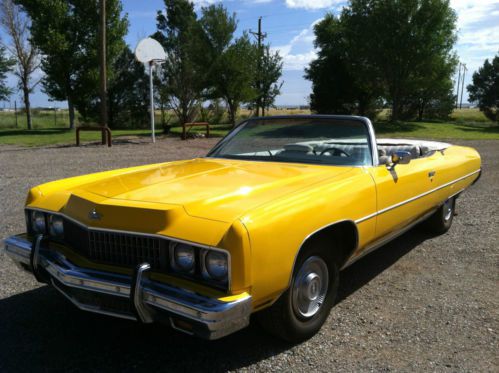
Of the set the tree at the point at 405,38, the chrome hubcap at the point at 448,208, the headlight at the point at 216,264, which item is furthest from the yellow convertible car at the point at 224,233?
the tree at the point at 405,38

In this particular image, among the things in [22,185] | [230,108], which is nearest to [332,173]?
[22,185]

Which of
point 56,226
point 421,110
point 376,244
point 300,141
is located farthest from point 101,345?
point 421,110

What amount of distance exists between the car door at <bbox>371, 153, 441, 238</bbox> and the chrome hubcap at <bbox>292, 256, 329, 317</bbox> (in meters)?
0.71

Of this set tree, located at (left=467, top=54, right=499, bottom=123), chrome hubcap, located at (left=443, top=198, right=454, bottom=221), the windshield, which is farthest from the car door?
tree, located at (left=467, top=54, right=499, bottom=123)

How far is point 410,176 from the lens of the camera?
3.93 m

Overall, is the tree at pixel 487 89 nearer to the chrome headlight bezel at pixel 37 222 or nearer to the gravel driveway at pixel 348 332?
the gravel driveway at pixel 348 332

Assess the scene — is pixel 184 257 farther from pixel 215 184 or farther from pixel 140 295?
pixel 215 184

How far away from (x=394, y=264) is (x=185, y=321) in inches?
108

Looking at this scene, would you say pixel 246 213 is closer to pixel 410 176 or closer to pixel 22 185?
pixel 410 176

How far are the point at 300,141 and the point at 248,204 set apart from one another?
5.55 feet

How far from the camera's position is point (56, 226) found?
307 centimetres

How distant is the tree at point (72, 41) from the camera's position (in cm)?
2368

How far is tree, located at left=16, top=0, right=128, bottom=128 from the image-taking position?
23.7 meters

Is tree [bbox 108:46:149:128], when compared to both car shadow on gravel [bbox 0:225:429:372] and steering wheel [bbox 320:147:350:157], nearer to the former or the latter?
steering wheel [bbox 320:147:350:157]
